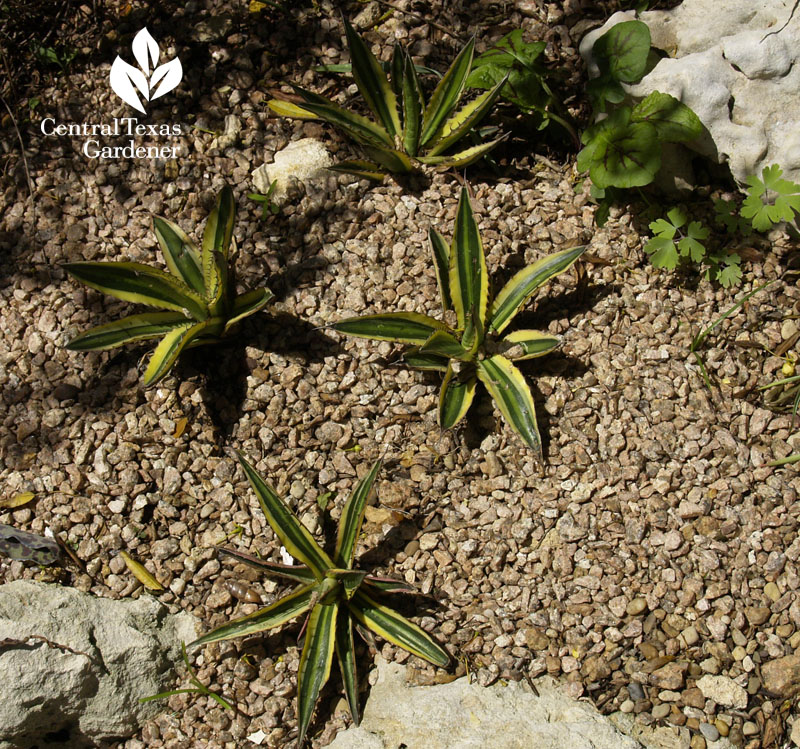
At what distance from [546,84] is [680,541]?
1.70 metres

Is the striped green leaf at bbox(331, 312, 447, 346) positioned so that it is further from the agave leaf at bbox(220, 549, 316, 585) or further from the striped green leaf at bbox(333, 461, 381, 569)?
the agave leaf at bbox(220, 549, 316, 585)

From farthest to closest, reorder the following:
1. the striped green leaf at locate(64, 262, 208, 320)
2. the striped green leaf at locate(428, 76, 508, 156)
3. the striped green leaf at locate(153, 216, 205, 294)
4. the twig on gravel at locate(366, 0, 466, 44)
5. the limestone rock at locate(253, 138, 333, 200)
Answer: the twig on gravel at locate(366, 0, 466, 44), the limestone rock at locate(253, 138, 333, 200), the striped green leaf at locate(428, 76, 508, 156), the striped green leaf at locate(153, 216, 205, 294), the striped green leaf at locate(64, 262, 208, 320)

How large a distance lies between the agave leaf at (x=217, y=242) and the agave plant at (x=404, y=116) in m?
0.43

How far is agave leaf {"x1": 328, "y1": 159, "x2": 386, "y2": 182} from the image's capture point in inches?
108

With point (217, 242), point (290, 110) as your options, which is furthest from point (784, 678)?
point (290, 110)

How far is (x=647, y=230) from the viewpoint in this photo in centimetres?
279

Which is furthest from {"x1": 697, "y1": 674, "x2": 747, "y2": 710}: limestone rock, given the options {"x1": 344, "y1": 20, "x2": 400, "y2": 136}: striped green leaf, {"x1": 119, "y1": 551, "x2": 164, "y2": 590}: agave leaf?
{"x1": 344, "y1": 20, "x2": 400, "y2": 136}: striped green leaf

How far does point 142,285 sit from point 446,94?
1295mm

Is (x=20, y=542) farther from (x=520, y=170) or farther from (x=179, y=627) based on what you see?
(x=520, y=170)

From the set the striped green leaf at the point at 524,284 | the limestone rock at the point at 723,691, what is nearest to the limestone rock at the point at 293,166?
the striped green leaf at the point at 524,284

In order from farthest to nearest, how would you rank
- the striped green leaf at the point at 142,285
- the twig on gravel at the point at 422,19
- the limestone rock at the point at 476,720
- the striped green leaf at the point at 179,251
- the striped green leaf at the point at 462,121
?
the twig on gravel at the point at 422,19 → the striped green leaf at the point at 462,121 → the striped green leaf at the point at 179,251 → the striped green leaf at the point at 142,285 → the limestone rock at the point at 476,720

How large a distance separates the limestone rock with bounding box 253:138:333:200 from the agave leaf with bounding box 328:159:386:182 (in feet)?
0.37

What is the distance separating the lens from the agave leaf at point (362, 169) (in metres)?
2.74

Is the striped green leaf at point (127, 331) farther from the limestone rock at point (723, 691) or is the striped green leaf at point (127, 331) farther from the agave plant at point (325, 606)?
the limestone rock at point (723, 691)
